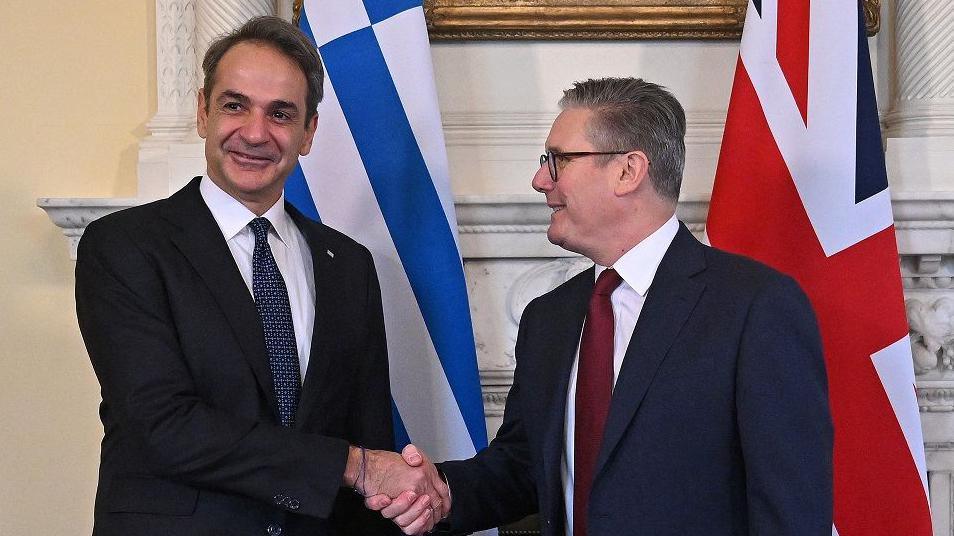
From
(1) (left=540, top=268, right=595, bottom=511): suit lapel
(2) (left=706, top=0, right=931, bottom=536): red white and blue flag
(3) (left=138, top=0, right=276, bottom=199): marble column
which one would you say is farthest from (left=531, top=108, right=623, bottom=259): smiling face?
(3) (left=138, top=0, right=276, bottom=199): marble column

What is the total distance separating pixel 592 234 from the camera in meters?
1.87

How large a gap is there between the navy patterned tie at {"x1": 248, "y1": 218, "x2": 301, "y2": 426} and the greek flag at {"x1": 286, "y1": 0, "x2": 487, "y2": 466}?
723 millimetres

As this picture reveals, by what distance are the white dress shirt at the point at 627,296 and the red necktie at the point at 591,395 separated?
20mm

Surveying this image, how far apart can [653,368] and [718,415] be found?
0.12 metres

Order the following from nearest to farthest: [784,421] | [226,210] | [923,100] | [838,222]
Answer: [784,421] < [226,210] < [838,222] < [923,100]

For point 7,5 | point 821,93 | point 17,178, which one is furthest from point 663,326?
point 7,5

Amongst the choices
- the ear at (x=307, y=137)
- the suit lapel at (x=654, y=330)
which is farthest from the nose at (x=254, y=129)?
the suit lapel at (x=654, y=330)

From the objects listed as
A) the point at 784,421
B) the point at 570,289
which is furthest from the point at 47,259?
the point at 784,421

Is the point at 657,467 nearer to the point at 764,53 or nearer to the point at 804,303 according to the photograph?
the point at 804,303

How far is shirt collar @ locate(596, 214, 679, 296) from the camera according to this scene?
5.98 ft

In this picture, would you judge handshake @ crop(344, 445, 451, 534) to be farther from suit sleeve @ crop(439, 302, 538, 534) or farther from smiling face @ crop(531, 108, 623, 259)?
smiling face @ crop(531, 108, 623, 259)

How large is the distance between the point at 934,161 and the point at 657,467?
1.66m

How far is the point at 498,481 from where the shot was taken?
6.94ft

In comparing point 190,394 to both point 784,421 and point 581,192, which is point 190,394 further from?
point 784,421
